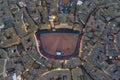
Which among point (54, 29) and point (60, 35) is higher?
point (54, 29)

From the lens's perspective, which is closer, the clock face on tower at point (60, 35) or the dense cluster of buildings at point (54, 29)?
the dense cluster of buildings at point (54, 29)

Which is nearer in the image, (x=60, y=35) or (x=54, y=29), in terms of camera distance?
(x=60, y=35)

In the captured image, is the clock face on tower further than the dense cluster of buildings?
Yes

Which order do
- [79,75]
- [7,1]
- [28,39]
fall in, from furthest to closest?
[7,1] → [28,39] → [79,75]

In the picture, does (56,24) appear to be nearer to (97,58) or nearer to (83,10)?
(83,10)

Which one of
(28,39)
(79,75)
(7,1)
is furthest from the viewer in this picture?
(7,1)

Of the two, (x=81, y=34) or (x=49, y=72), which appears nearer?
(x=49, y=72)

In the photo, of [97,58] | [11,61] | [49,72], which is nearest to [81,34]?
[97,58]

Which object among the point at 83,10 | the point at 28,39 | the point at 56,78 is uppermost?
the point at 83,10
